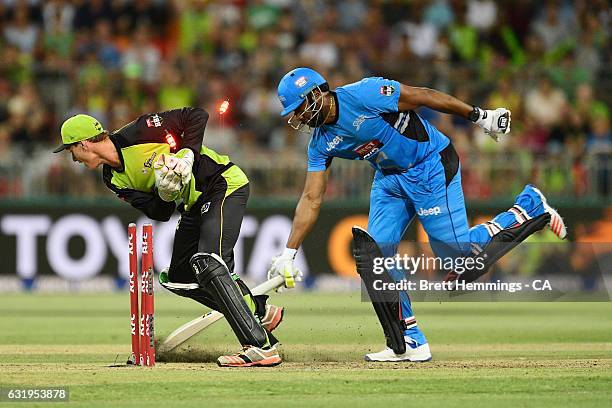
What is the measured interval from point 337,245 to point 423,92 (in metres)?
7.57

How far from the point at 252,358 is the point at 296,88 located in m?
1.94

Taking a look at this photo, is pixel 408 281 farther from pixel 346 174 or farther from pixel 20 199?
pixel 20 199

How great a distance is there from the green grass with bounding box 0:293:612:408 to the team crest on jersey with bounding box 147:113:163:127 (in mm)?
1690

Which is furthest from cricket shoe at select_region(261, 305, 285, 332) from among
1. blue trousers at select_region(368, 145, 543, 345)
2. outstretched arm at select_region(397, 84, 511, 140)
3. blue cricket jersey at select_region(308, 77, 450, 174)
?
outstretched arm at select_region(397, 84, 511, 140)

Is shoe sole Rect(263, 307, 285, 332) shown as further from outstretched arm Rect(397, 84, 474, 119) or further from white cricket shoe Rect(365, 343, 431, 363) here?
outstretched arm Rect(397, 84, 474, 119)

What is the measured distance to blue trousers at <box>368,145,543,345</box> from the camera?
9.15 metres

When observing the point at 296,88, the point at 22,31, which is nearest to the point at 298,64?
the point at 22,31

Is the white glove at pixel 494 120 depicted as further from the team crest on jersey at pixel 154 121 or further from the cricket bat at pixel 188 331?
the team crest on jersey at pixel 154 121

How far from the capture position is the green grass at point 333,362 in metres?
7.16

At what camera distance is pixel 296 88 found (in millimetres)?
8586

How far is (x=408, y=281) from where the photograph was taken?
29.6 ft

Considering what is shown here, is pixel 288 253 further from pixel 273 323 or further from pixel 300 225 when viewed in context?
pixel 273 323

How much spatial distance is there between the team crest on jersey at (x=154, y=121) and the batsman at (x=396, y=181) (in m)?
0.96

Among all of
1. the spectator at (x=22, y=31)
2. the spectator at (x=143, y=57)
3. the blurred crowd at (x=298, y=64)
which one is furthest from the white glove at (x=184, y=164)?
the spectator at (x=22, y=31)
